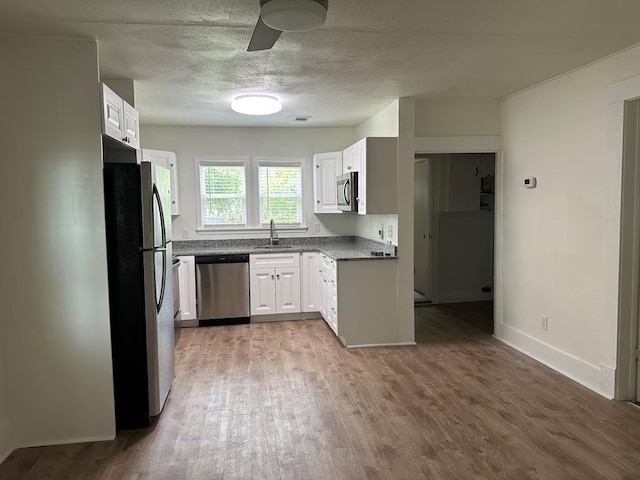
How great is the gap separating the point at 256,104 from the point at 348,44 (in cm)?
141

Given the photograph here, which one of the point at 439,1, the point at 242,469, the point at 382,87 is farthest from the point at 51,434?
the point at 382,87

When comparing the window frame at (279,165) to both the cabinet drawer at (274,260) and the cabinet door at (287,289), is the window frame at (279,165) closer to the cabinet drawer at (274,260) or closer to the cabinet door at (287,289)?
the cabinet drawer at (274,260)

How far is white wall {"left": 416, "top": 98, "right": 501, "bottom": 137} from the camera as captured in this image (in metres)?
4.50

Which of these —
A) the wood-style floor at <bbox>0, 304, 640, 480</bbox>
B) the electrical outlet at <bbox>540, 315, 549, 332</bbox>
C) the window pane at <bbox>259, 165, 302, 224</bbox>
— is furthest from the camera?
the window pane at <bbox>259, 165, 302, 224</bbox>

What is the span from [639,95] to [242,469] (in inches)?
131

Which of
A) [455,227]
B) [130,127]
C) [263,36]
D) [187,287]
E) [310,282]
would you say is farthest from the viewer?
[455,227]

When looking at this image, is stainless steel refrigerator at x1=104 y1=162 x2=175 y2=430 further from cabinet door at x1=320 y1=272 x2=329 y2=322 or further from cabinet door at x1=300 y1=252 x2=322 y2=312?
cabinet door at x1=300 y1=252 x2=322 y2=312

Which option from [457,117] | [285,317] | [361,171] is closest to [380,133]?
[361,171]

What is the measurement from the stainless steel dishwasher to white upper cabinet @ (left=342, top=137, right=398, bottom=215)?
1.80 metres

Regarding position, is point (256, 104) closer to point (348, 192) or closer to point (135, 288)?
point (348, 192)

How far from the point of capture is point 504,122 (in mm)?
4562

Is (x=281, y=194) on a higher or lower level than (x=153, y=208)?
higher

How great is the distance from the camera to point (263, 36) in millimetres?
2209

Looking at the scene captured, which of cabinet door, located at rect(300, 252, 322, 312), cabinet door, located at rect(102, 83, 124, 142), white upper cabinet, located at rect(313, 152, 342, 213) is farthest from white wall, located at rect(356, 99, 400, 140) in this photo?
cabinet door, located at rect(102, 83, 124, 142)
